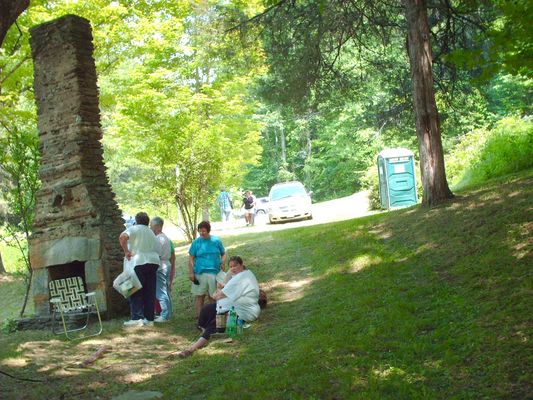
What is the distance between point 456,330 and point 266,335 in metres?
2.65

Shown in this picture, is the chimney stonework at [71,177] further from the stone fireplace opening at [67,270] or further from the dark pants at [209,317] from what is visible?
the dark pants at [209,317]

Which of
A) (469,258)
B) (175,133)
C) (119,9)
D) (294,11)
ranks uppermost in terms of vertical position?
(119,9)

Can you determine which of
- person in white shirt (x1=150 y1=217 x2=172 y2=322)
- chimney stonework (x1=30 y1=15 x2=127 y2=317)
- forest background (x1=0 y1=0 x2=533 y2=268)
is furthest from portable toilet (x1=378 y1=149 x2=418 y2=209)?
person in white shirt (x1=150 y1=217 x2=172 y2=322)

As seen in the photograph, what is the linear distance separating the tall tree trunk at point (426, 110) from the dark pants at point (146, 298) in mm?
5959

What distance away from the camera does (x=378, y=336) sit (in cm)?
644

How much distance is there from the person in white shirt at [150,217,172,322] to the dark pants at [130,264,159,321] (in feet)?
1.00

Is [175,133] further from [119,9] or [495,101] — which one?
[495,101]

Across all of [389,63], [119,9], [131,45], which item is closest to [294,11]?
[389,63]

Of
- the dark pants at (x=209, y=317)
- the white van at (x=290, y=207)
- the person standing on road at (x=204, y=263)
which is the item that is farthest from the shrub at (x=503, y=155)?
the dark pants at (x=209, y=317)

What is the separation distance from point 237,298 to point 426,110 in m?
6.13

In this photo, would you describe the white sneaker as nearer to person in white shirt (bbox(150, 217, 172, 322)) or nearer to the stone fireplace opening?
person in white shirt (bbox(150, 217, 172, 322))

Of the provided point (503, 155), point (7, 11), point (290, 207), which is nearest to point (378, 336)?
point (7, 11)

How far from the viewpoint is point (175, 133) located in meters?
18.8

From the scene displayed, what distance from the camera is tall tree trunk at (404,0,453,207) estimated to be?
12023 mm
